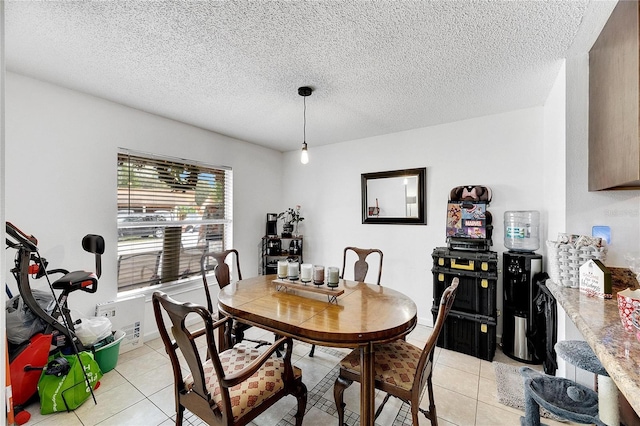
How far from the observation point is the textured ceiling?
1542 millimetres

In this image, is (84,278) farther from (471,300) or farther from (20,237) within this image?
(471,300)

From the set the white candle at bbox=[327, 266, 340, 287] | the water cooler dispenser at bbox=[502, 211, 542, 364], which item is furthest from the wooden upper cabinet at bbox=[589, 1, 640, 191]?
the white candle at bbox=[327, 266, 340, 287]

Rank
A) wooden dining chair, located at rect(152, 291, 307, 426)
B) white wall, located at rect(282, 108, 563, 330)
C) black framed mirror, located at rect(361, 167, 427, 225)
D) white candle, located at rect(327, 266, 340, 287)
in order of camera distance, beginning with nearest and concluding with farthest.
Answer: wooden dining chair, located at rect(152, 291, 307, 426)
white candle, located at rect(327, 266, 340, 287)
white wall, located at rect(282, 108, 563, 330)
black framed mirror, located at rect(361, 167, 427, 225)

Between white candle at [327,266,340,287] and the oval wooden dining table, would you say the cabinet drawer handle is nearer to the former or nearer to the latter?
the oval wooden dining table

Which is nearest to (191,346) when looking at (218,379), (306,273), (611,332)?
(218,379)

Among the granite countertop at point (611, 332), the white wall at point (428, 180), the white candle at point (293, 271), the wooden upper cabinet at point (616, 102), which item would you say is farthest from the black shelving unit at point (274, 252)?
the wooden upper cabinet at point (616, 102)

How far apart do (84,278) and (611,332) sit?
3265 millimetres

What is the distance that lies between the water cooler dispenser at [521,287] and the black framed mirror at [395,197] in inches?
40.8

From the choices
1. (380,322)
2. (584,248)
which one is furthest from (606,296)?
(380,322)

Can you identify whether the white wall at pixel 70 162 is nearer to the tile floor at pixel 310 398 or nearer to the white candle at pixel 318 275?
the tile floor at pixel 310 398

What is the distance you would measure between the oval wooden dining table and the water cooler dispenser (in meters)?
1.38

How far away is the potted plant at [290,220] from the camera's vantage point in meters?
4.47

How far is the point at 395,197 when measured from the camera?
3738 mm

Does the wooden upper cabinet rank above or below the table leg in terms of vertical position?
above
